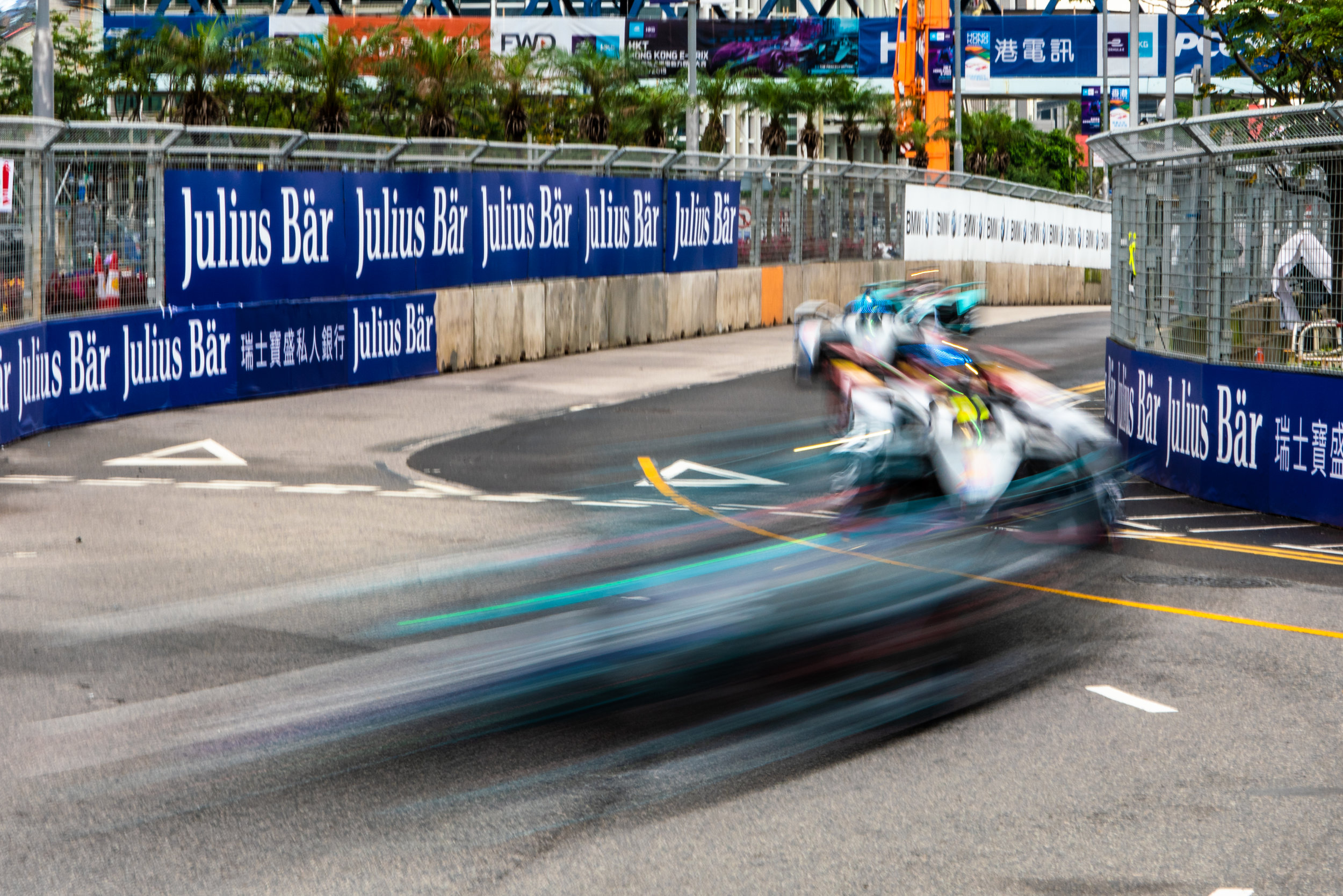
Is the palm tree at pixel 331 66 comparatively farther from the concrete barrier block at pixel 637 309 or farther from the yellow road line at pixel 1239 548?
the yellow road line at pixel 1239 548

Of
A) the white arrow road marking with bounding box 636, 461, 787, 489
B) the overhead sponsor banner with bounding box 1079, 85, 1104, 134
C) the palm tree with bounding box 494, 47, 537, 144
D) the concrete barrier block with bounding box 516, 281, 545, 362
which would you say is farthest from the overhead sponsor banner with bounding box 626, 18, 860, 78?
the white arrow road marking with bounding box 636, 461, 787, 489

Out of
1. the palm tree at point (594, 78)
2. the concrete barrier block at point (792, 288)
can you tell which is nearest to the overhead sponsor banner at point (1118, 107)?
the palm tree at point (594, 78)

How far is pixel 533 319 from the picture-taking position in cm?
2325

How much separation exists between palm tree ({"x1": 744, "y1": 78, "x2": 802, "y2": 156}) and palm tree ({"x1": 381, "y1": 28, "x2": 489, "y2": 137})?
16006 millimetres

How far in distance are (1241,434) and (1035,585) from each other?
11.9 ft

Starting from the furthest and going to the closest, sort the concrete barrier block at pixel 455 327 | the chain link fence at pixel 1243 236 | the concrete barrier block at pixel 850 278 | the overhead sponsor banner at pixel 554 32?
the overhead sponsor banner at pixel 554 32, the concrete barrier block at pixel 850 278, the concrete barrier block at pixel 455 327, the chain link fence at pixel 1243 236

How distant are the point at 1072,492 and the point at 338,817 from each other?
19.1 ft

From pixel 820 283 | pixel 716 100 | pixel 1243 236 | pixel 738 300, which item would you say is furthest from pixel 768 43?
pixel 1243 236

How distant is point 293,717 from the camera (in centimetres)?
668

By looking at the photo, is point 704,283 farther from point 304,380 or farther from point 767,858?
point 767,858

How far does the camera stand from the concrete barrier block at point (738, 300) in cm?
2867

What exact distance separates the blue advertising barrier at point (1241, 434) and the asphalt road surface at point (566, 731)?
0.28 metres

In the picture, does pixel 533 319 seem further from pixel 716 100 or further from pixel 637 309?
pixel 716 100

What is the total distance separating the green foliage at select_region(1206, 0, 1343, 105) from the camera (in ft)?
57.5
